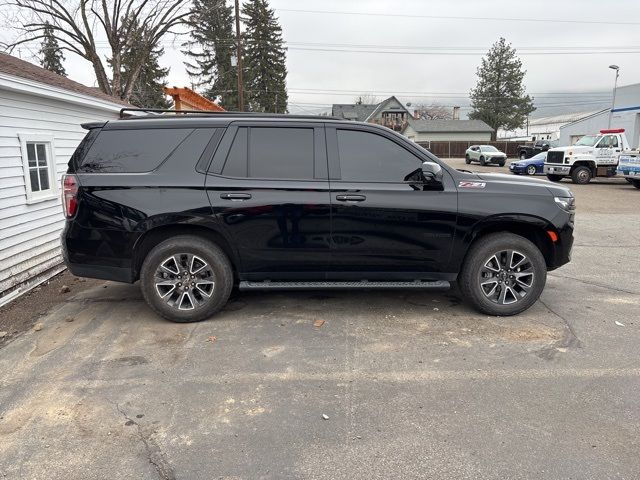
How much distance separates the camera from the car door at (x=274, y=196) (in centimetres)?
448

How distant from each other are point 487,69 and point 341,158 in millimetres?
63617

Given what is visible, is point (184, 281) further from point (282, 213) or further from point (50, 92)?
point (50, 92)

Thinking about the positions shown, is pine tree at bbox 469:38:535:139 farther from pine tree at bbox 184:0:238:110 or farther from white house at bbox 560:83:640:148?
pine tree at bbox 184:0:238:110

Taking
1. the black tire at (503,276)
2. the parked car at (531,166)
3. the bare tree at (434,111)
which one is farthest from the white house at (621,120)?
the bare tree at (434,111)

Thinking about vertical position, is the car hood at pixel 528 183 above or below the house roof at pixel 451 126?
below

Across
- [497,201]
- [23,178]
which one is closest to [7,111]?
[23,178]

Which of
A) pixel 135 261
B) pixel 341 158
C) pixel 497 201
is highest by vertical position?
pixel 341 158

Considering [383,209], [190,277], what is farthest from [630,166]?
[190,277]

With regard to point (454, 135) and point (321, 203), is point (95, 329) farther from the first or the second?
point (454, 135)

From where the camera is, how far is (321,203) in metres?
4.50

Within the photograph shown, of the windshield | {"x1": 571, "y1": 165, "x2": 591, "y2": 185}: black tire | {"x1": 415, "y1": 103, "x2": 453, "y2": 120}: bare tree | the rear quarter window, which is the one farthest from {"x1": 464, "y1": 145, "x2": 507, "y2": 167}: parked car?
{"x1": 415, "y1": 103, "x2": 453, "y2": 120}: bare tree

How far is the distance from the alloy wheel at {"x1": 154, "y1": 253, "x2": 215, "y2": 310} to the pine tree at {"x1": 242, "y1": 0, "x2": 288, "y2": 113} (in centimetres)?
4765

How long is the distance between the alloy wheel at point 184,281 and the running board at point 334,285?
1.20ft

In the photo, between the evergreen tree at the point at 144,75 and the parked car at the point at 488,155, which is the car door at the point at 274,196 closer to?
the evergreen tree at the point at 144,75
